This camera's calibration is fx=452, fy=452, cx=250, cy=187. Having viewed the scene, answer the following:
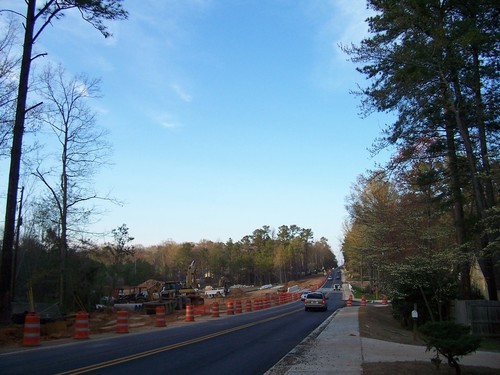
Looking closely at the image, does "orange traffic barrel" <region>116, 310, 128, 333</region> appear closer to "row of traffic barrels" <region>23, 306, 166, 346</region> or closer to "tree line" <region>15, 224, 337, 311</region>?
"row of traffic barrels" <region>23, 306, 166, 346</region>

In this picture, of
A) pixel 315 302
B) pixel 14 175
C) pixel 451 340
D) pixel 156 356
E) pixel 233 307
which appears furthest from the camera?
pixel 315 302

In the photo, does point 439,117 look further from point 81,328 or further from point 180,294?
point 180,294

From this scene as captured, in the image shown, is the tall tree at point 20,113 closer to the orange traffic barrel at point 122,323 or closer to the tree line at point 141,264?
the orange traffic barrel at point 122,323

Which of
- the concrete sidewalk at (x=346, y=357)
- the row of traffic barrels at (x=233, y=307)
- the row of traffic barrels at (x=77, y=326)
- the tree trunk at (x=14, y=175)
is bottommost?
the row of traffic barrels at (x=233, y=307)

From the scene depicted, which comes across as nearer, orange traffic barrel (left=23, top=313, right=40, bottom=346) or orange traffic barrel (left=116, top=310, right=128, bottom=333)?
orange traffic barrel (left=23, top=313, right=40, bottom=346)

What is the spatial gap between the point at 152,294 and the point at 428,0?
4715cm

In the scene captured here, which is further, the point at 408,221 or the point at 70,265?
the point at 70,265

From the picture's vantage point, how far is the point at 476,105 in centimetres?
2059

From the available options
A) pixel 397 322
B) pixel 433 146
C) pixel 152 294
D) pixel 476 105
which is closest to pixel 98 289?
pixel 152 294

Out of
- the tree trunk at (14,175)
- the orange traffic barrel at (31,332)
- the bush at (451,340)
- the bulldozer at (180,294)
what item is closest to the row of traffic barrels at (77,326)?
the orange traffic barrel at (31,332)

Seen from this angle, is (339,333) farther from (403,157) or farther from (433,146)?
(433,146)

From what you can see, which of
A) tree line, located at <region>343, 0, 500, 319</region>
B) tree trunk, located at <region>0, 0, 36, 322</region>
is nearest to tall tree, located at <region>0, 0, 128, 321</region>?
tree trunk, located at <region>0, 0, 36, 322</region>

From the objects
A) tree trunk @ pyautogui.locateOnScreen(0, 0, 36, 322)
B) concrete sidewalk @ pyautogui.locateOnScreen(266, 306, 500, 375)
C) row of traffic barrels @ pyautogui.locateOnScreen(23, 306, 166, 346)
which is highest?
tree trunk @ pyautogui.locateOnScreen(0, 0, 36, 322)

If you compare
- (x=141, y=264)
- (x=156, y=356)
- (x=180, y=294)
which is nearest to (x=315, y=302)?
(x=180, y=294)
